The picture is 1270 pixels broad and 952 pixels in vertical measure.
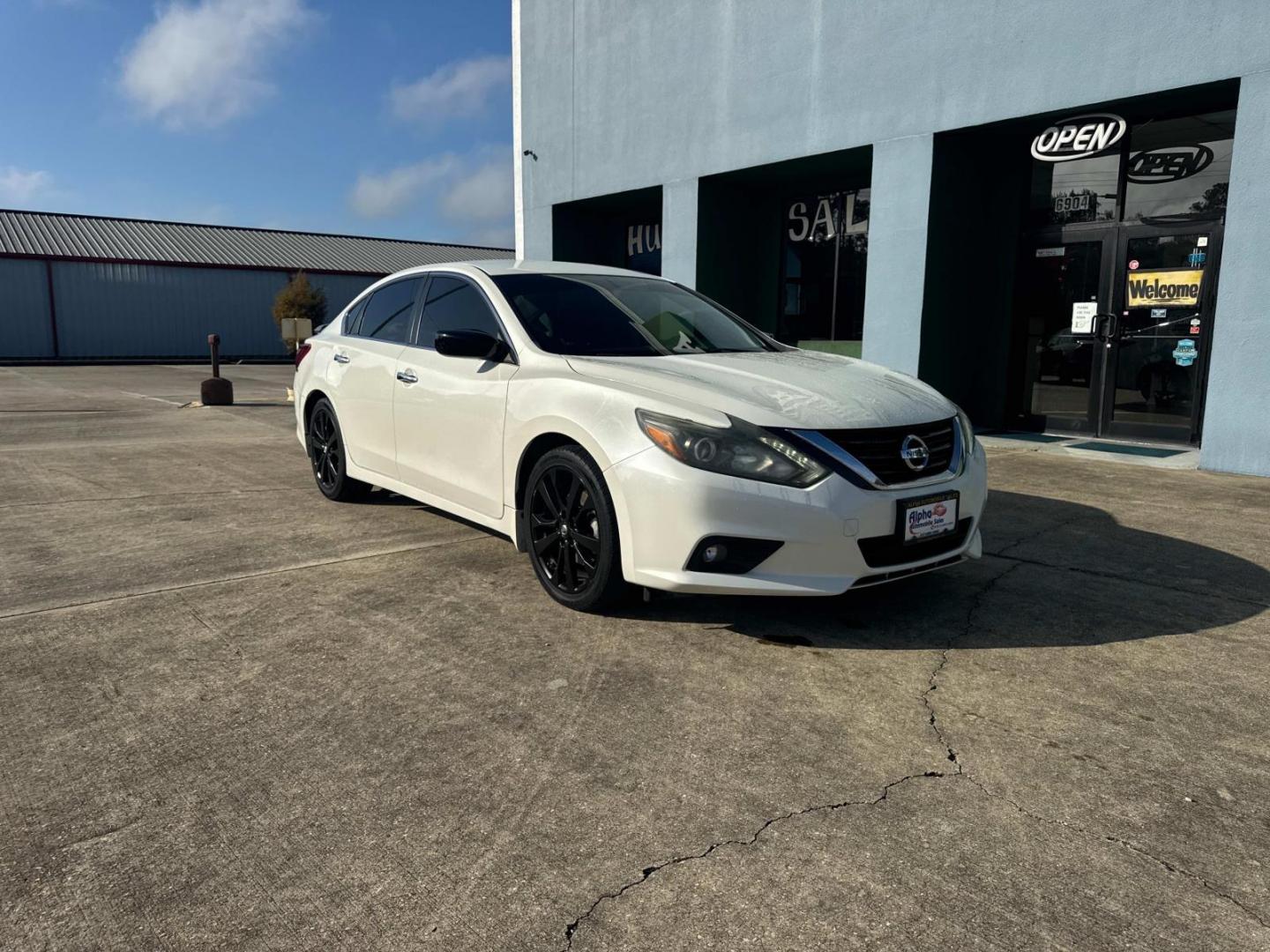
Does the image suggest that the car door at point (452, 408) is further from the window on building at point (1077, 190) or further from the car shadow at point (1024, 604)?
the window on building at point (1077, 190)

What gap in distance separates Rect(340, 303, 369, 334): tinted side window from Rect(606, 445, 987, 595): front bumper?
3.12 meters

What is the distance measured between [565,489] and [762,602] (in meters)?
1.06

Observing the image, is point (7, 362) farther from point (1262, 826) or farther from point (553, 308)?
point (1262, 826)

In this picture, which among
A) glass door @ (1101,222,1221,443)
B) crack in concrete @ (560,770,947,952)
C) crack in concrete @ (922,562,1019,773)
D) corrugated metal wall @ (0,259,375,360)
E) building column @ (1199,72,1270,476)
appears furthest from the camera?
corrugated metal wall @ (0,259,375,360)

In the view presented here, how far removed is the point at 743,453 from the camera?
3.45m

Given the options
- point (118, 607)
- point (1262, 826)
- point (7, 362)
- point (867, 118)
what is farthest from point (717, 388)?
point (7, 362)

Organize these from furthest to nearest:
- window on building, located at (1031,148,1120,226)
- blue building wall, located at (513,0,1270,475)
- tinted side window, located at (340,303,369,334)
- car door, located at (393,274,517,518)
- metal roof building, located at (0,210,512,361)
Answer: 1. metal roof building, located at (0,210,512,361)
2. window on building, located at (1031,148,1120,226)
3. blue building wall, located at (513,0,1270,475)
4. tinted side window, located at (340,303,369,334)
5. car door, located at (393,274,517,518)

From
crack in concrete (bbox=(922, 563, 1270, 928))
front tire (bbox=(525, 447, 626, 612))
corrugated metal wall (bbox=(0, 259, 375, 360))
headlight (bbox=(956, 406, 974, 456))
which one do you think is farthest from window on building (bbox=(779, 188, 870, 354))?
corrugated metal wall (bbox=(0, 259, 375, 360))

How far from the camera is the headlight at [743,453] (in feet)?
11.2

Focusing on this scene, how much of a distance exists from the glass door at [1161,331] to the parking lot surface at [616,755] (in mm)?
4793

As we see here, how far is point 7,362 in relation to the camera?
30.8 meters

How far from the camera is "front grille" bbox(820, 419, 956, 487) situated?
3.54 m

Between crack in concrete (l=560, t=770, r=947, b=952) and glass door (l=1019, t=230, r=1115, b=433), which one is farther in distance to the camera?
glass door (l=1019, t=230, r=1115, b=433)

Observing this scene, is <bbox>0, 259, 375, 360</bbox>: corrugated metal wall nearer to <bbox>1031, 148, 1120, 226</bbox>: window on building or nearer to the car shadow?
<bbox>1031, 148, 1120, 226</bbox>: window on building
